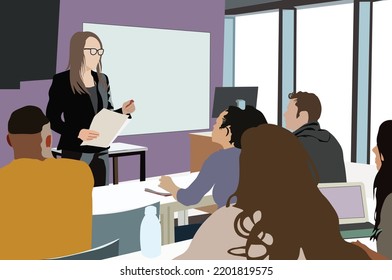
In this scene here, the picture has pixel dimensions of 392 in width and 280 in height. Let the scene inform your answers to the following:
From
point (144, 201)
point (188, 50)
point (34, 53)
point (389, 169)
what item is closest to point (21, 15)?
point (34, 53)

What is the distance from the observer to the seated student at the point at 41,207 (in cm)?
183

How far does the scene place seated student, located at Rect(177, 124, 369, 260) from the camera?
4.66 feet

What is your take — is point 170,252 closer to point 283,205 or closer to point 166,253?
point 166,253

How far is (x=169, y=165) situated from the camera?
22.4ft

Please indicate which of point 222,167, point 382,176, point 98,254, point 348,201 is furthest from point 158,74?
point 98,254

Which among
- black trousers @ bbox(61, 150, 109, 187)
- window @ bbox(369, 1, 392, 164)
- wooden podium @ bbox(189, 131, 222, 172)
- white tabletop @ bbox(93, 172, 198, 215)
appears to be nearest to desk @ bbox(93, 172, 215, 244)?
white tabletop @ bbox(93, 172, 198, 215)

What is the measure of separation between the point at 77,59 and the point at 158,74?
3501 millimetres

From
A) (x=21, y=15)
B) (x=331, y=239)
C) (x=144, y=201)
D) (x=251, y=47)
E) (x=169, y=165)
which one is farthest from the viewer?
(x=251, y=47)

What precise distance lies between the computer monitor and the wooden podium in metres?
0.30

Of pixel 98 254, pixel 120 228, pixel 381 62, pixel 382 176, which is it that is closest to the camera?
pixel 98 254

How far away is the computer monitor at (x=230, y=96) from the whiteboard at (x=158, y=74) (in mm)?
1130

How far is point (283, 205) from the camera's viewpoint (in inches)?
55.9
